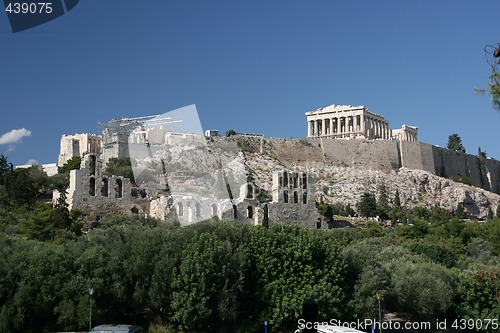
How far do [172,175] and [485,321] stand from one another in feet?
129

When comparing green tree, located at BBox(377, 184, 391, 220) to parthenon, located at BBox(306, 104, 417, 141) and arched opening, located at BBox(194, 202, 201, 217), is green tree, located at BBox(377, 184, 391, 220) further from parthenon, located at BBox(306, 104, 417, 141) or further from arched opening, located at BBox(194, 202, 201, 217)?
arched opening, located at BBox(194, 202, 201, 217)

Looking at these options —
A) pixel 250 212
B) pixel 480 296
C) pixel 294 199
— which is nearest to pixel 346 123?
pixel 294 199

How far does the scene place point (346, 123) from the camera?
95750mm

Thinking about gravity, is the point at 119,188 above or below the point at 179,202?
above

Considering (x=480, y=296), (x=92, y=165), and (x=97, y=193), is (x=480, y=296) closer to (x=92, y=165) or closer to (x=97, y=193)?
(x=97, y=193)

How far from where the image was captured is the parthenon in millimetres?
94562

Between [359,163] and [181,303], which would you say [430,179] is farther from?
[181,303]

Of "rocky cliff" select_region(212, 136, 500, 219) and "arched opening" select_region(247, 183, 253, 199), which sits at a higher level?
"rocky cliff" select_region(212, 136, 500, 219)

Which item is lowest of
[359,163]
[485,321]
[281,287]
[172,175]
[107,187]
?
[485,321]

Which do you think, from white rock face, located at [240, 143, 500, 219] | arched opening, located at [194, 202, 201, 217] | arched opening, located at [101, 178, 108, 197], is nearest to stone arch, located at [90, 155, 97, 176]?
arched opening, located at [101, 178, 108, 197]

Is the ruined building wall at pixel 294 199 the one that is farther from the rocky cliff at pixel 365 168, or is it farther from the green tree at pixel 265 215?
the rocky cliff at pixel 365 168

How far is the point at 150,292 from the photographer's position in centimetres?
2519

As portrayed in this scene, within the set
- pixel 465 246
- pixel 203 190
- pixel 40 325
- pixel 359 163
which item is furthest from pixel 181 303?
pixel 359 163

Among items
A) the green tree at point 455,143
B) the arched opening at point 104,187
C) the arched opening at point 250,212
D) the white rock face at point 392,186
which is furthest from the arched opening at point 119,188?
the green tree at point 455,143
